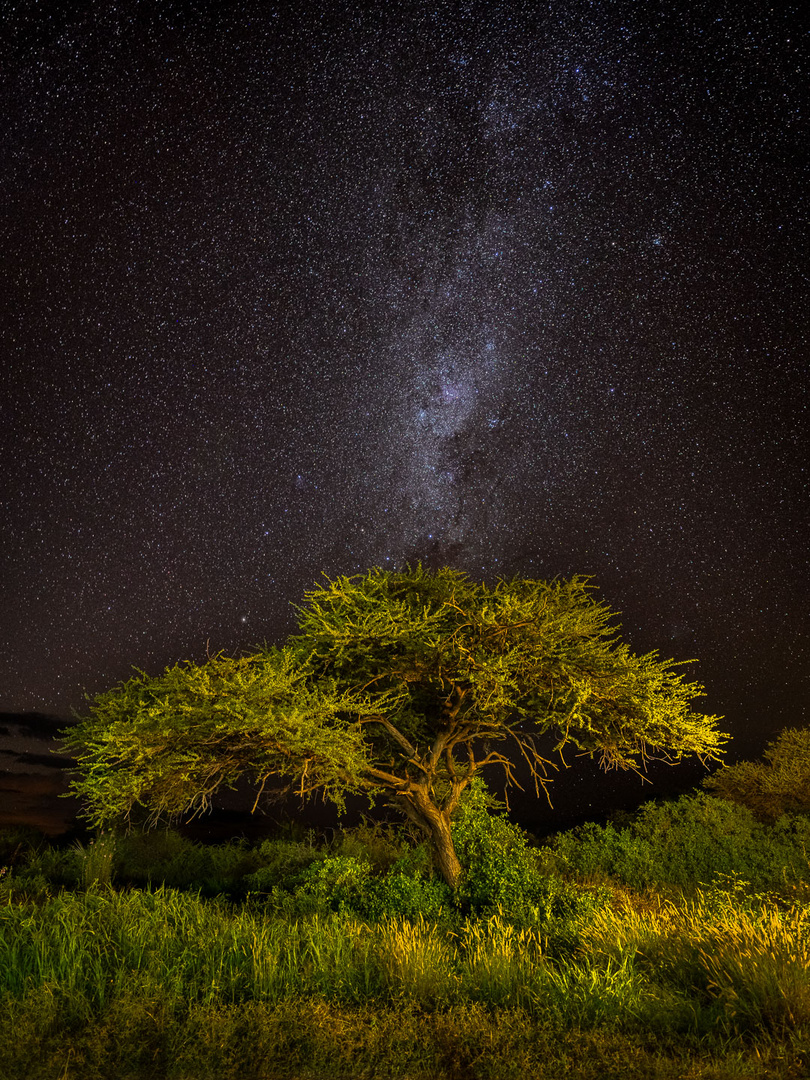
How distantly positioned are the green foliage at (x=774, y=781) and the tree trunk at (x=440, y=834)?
16.0 meters

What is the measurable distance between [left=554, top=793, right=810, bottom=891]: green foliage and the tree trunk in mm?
6796

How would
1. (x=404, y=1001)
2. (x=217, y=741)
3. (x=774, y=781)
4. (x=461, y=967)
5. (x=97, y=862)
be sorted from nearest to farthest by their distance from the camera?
(x=404, y=1001), (x=461, y=967), (x=217, y=741), (x=97, y=862), (x=774, y=781)

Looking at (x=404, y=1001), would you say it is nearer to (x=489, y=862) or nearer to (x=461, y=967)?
(x=461, y=967)

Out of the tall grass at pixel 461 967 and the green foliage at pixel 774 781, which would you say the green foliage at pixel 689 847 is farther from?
the tall grass at pixel 461 967

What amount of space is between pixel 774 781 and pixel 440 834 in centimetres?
1781

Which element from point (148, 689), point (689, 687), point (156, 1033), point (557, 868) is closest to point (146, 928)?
point (156, 1033)

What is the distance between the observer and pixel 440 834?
559 inches

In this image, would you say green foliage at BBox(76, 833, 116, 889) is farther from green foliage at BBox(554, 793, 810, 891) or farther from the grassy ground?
green foliage at BBox(554, 793, 810, 891)

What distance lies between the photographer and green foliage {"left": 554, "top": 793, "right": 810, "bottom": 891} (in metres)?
19.0

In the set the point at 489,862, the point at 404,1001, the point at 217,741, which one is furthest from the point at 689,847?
the point at 404,1001

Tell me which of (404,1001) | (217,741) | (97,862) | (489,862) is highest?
(217,741)

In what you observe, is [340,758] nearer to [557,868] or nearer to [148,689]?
[148,689]

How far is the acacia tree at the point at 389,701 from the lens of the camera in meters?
12.0

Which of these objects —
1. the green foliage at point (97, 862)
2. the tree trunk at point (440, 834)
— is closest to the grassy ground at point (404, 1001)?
the tree trunk at point (440, 834)
